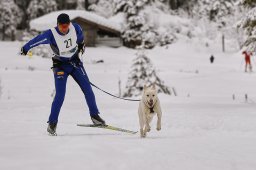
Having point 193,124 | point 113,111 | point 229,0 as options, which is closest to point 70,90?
point 113,111

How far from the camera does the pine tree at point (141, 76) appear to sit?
1962 centimetres

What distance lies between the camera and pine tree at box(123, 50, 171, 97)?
64.4 feet

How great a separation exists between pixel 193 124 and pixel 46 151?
5247mm

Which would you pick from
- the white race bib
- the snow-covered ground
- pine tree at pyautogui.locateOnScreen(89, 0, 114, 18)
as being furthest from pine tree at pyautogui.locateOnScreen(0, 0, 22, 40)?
the white race bib

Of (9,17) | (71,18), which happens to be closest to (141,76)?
(71,18)

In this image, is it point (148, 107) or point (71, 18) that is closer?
point (148, 107)

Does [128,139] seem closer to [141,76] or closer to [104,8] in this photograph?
[141,76]

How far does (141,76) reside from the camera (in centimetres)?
1988

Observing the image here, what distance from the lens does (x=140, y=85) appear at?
Answer: 19.9 metres

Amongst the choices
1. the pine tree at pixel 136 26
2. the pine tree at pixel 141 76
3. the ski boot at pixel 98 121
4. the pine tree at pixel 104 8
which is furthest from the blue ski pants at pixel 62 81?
the pine tree at pixel 104 8

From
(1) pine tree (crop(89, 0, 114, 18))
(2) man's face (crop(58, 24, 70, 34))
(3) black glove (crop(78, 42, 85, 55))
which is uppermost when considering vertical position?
(1) pine tree (crop(89, 0, 114, 18))

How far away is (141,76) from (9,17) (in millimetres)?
44076

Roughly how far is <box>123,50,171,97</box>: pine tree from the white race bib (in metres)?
11.5

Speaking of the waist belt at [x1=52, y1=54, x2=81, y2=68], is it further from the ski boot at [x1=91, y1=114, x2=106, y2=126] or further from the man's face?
the ski boot at [x1=91, y1=114, x2=106, y2=126]
